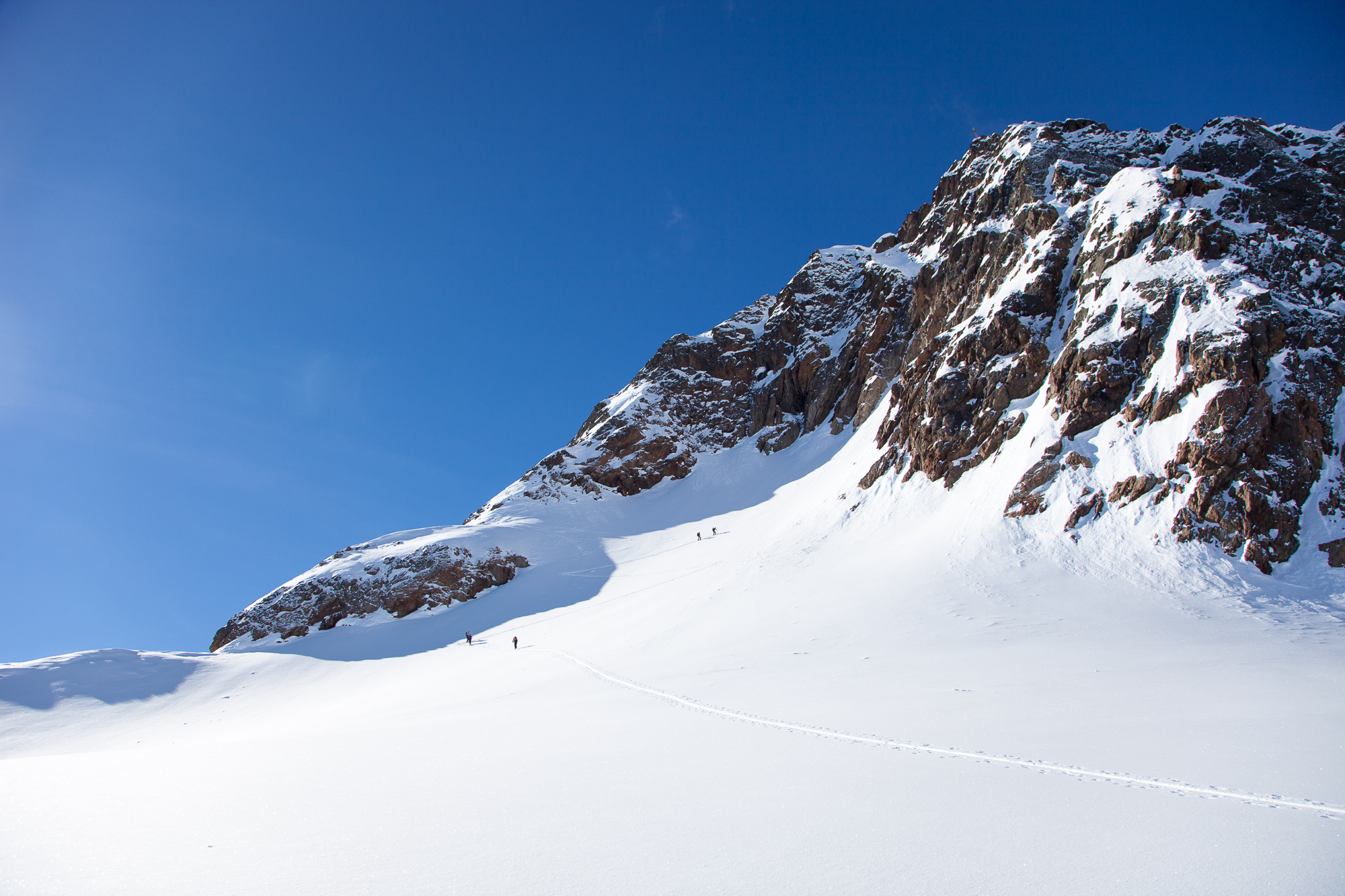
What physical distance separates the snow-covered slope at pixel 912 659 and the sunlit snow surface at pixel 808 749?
0.07 m

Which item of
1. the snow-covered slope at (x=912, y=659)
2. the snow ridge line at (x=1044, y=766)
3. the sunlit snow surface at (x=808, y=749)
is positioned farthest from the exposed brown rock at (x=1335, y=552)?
the snow ridge line at (x=1044, y=766)

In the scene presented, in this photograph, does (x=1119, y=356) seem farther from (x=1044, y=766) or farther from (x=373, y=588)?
(x=373, y=588)

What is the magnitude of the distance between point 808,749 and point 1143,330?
3108 centimetres

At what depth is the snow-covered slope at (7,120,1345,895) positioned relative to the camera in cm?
539

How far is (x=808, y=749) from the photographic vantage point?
8.98 m

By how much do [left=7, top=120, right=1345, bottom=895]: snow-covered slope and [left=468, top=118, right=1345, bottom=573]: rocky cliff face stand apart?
19cm

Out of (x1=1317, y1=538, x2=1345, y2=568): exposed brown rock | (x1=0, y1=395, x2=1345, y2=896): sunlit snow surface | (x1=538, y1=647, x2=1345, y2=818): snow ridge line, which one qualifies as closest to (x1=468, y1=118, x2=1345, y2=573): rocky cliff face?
(x1=1317, y1=538, x2=1345, y2=568): exposed brown rock

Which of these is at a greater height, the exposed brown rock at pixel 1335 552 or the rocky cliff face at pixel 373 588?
the rocky cliff face at pixel 373 588

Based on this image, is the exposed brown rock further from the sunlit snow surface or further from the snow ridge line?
the snow ridge line

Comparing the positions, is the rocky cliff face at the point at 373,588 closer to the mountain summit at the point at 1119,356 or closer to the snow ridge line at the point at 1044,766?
the mountain summit at the point at 1119,356

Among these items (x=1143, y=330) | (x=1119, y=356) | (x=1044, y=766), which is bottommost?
(x=1044, y=766)

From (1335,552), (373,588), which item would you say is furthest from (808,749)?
(373,588)

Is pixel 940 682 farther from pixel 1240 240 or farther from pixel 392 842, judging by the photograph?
pixel 1240 240

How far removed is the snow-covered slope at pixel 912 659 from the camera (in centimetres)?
539
